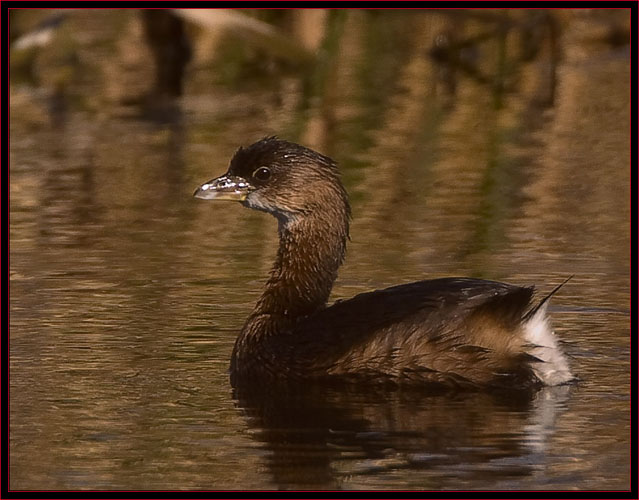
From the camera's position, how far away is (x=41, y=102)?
57.3ft

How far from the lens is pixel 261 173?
9273 mm

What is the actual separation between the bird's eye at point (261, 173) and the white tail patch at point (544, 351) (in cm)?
177

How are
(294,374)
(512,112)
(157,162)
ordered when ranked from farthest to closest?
1. (512,112)
2. (157,162)
3. (294,374)

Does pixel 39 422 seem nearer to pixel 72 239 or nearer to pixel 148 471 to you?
pixel 148 471

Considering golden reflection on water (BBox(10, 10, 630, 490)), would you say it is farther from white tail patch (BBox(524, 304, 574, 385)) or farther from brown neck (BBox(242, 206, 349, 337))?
brown neck (BBox(242, 206, 349, 337))

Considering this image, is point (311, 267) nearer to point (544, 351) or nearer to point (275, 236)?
point (544, 351)

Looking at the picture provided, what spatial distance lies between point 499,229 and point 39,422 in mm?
4730

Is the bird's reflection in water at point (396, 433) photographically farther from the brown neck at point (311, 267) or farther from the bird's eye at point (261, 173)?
the bird's eye at point (261, 173)

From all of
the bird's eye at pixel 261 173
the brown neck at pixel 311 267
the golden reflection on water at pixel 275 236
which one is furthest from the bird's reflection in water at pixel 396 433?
the bird's eye at pixel 261 173

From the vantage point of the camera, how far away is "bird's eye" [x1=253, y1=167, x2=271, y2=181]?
30.3 ft

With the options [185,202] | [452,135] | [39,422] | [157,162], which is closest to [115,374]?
[39,422]

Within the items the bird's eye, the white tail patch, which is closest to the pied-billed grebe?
the white tail patch

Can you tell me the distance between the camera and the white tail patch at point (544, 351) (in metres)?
8.22

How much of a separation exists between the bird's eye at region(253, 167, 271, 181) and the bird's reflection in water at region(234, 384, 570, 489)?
1289 mm
